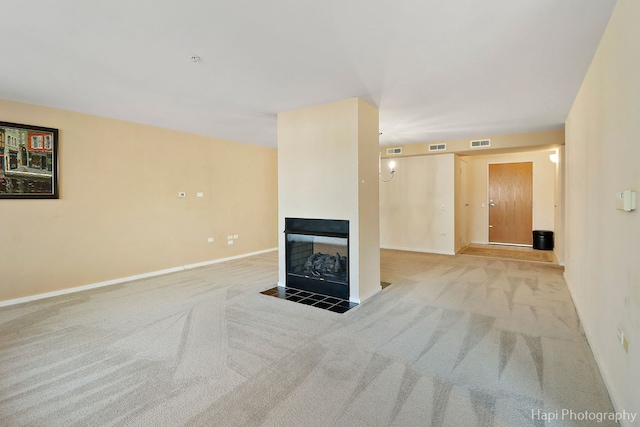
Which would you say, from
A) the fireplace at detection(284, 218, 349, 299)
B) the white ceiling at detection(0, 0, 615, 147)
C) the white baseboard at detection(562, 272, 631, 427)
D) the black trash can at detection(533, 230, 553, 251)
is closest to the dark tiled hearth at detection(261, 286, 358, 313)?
the fireplace at detection(284, 218, 349, 299)

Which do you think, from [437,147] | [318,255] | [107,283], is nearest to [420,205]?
[437,147]

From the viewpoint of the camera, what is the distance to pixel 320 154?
4.00m

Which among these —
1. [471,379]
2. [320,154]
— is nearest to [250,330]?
[471,379]

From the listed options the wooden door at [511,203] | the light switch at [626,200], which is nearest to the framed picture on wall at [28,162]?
the light switch at [626,200]

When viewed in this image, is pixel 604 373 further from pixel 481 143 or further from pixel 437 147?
pixel 437 147

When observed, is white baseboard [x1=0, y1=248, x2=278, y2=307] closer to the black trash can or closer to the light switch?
the light switch

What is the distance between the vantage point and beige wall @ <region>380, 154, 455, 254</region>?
695 cm

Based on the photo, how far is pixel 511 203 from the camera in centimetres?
812

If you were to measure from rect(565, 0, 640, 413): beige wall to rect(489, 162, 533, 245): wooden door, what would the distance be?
5407 millimetres

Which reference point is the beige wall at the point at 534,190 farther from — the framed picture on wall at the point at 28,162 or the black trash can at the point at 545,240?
the framed picture on wall at the point at 28,162

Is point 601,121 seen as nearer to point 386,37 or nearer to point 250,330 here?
point 386,37

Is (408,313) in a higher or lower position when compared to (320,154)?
lower

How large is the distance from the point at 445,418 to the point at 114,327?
310cm

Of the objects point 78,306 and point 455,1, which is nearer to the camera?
point 455,1
